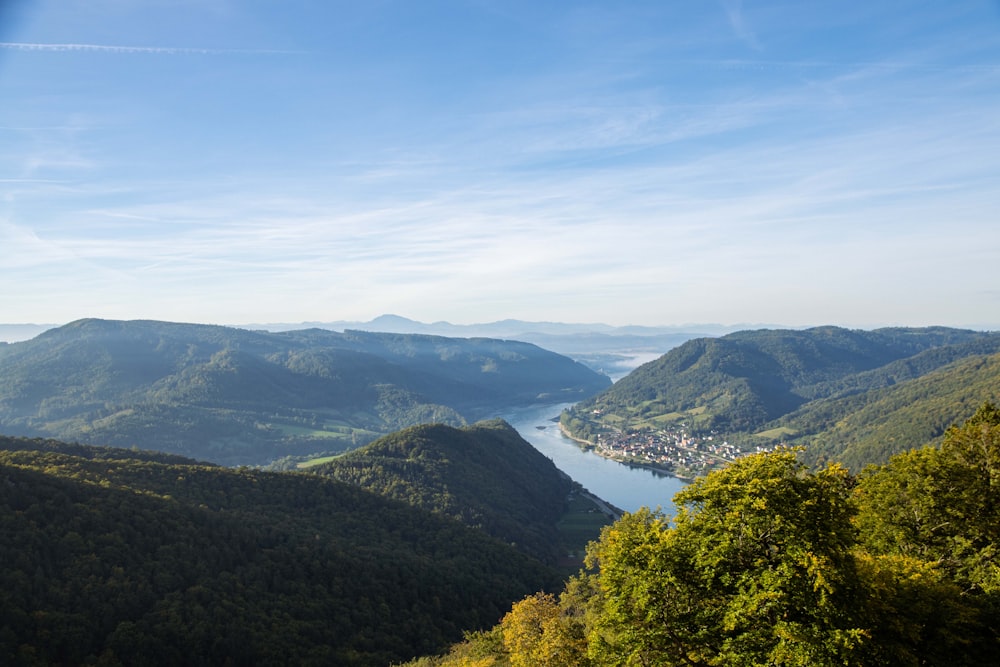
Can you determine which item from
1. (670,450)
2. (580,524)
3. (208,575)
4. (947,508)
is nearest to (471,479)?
(580,524)

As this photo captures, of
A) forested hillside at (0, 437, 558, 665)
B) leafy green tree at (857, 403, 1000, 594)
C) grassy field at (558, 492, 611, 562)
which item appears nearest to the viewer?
leafy green tree at (857, 403, 1000, 594)

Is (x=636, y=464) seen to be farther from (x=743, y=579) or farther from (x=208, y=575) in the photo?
(x=743, y=579)

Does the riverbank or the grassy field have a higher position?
the riverbank

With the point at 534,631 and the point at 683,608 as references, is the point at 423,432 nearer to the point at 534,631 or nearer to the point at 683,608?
the point at 534,631

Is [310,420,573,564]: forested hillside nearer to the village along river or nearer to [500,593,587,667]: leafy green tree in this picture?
the village along river

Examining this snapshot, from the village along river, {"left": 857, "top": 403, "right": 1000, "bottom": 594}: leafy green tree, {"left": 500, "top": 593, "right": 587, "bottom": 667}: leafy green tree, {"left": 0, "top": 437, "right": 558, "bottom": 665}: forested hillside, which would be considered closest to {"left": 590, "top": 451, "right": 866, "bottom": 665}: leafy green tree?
{"left": 500, "top": 593, "right": 587, "bottom": 667}: leafy green tree

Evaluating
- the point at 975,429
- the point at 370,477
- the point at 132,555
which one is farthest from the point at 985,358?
the point at 132,555
